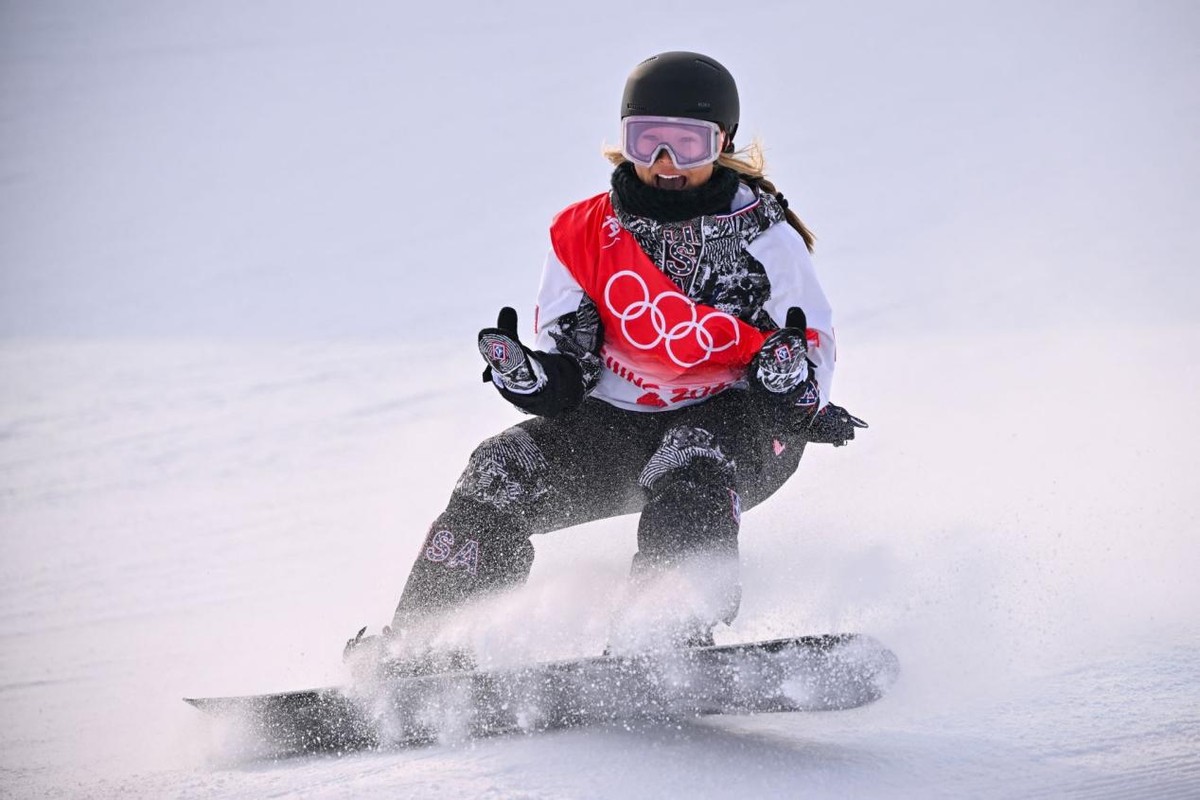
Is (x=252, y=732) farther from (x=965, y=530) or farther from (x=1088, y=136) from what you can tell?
(x=1088, y=136)

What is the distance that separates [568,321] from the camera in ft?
9.89

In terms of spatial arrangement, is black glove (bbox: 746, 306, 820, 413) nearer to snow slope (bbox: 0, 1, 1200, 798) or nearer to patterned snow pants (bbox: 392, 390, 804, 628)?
patterned snow pants (bbox: 392, 390, 804, 628)

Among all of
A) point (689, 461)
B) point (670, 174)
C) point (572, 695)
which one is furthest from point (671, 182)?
point (572, 695)

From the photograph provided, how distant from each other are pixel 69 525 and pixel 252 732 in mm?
2422

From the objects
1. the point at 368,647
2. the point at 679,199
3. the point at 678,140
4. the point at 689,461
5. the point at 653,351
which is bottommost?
the point at 368,647

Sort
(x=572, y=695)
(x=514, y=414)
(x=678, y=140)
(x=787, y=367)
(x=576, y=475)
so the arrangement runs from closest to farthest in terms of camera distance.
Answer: (x=572, y=695) → (x=787, y=367) → (x=678, y=140) → (x=576, y=475) → (x=514, y=414)

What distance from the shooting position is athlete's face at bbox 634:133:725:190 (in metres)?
2.89

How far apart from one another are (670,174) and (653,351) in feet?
1.28

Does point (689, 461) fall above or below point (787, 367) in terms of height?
below

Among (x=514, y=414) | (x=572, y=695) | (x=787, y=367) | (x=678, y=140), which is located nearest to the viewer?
(x=572, y=695)

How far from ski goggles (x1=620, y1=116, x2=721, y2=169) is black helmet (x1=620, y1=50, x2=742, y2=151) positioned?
0.9 inches

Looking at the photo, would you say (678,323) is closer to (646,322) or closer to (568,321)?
(646,322)

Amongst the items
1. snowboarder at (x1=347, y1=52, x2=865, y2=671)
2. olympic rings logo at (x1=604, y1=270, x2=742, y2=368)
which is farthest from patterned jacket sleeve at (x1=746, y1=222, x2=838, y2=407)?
olympic rings logo at (x1=604, y1=270, x2=742, y2=368)

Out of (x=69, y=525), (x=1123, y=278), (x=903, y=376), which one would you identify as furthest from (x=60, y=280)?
(x=1123, y=278)
